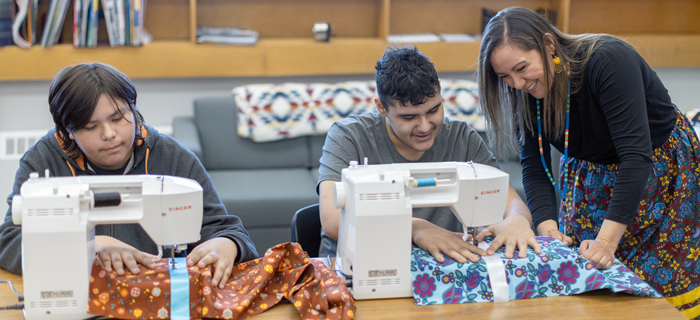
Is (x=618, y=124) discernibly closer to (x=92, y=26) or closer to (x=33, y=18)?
(x=92, y=26)

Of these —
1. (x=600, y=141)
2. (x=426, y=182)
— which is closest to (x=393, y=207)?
(x=426, y=182)

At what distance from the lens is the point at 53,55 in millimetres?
3107

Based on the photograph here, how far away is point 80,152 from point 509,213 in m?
1.10

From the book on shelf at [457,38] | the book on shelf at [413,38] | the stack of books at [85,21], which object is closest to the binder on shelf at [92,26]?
the stack of books at [85,21]

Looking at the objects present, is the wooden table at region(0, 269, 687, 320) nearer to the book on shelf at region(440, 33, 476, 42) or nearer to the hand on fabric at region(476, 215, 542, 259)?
the hand on fabric at region(476, 215, 542, 259)

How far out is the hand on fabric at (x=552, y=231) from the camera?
4.64 feet

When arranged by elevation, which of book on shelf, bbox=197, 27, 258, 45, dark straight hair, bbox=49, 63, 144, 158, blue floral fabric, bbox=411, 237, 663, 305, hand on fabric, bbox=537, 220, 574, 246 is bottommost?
blue floral fabric, bbox=411, 237, 663, 305

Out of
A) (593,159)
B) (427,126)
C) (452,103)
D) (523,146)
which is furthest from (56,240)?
(452,103)

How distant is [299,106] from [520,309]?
2.31 m

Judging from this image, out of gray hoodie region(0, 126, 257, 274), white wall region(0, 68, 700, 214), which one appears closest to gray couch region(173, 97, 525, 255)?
white wall region(0, 68, 700, 214)

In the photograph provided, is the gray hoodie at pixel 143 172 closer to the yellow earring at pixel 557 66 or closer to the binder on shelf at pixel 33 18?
the yellow earring at pixel 557 66

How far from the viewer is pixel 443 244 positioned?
1298mm

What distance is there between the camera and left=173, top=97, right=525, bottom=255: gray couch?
116 inches

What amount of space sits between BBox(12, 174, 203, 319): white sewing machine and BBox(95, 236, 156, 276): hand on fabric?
0.12 feet
